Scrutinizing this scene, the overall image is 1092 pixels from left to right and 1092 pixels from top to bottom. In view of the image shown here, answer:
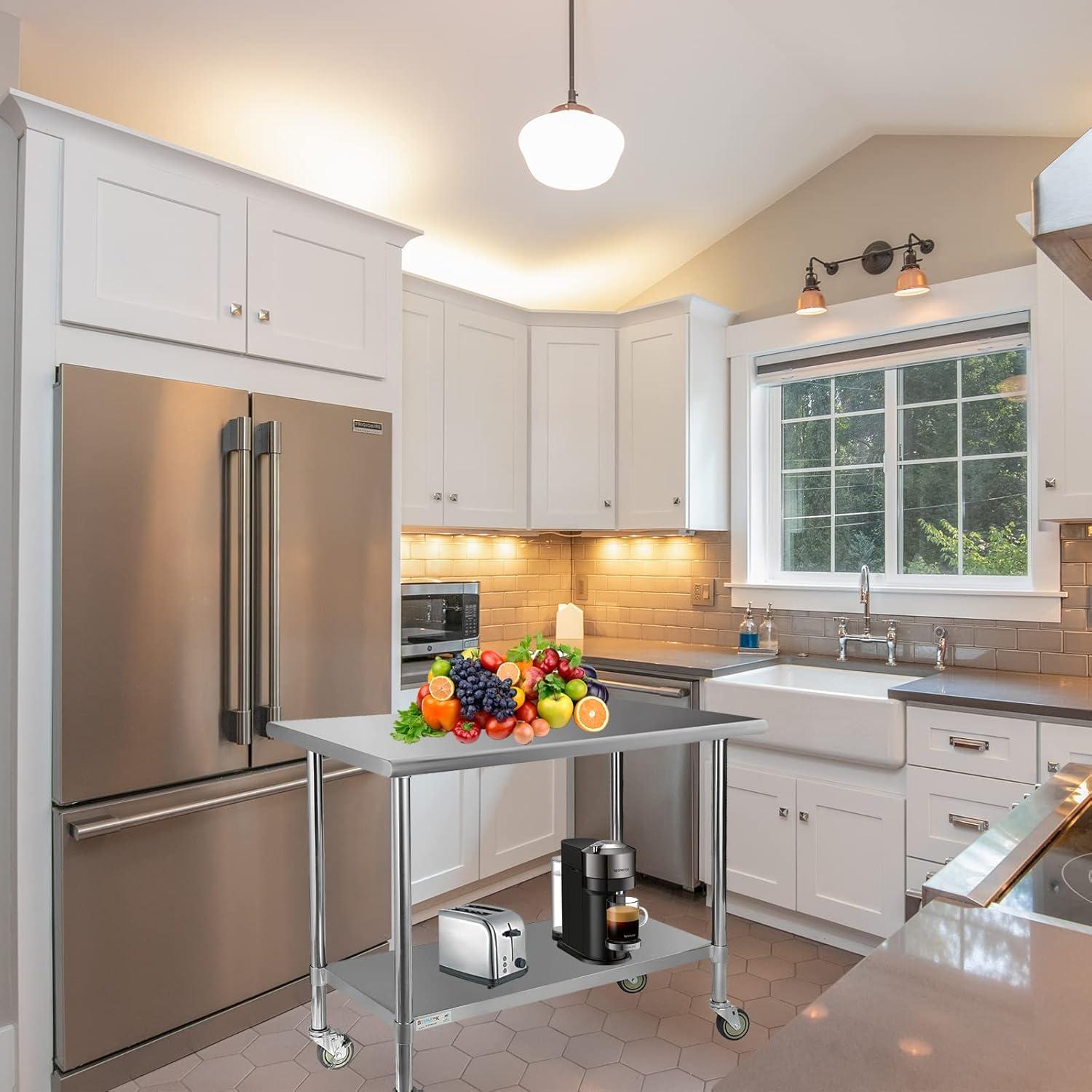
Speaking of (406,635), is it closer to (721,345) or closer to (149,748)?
(149,748)

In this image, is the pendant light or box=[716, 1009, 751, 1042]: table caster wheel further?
the pendant light

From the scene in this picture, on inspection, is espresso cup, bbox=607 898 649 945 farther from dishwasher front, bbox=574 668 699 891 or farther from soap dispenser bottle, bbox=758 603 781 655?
soap dispenser bottle, bbox=758 603 781 655

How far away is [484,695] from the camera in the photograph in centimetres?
189

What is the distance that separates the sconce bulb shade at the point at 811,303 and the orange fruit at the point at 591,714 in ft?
7.45

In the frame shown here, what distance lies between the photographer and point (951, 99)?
311 centimetres

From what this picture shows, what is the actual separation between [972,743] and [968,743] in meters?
0.01

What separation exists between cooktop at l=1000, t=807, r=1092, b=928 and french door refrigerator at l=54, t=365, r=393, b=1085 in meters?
2.02

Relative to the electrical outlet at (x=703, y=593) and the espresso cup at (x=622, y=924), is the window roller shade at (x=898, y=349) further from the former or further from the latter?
the espresso cup at (x=622, y=924)

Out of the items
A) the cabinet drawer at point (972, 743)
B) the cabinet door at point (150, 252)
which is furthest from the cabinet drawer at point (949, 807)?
the cabinet door at point (150, 252)

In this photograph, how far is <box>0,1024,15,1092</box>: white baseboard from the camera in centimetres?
217

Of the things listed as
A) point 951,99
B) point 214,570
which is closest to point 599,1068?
point 214,570

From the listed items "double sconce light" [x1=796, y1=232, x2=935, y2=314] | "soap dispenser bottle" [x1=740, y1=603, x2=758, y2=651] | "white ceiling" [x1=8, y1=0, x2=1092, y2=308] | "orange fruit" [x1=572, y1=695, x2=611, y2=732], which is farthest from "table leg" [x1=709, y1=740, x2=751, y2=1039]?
"white ceiling" [x1=8, y1=0, x2=1092, y2=308]

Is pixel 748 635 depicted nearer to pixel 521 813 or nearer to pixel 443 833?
pixel 521 813

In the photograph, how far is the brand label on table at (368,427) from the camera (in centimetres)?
287
